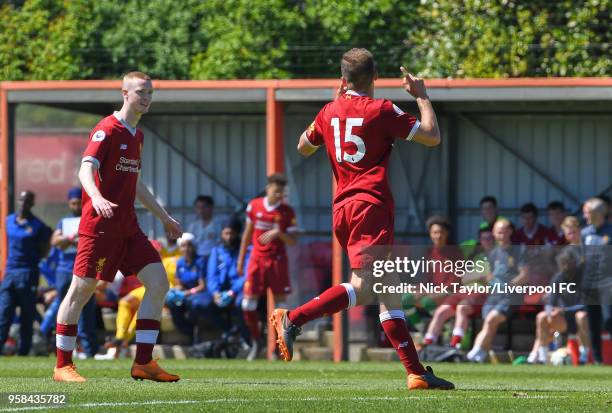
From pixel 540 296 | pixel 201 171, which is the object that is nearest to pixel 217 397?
pixel 540 296

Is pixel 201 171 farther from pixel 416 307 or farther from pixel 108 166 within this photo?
pixel 108 166

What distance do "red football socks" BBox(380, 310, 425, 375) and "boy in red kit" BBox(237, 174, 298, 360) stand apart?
286 inches

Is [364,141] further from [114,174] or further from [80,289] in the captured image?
[80,289]

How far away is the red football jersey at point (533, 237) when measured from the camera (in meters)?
16.4

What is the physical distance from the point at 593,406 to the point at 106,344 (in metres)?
9.29

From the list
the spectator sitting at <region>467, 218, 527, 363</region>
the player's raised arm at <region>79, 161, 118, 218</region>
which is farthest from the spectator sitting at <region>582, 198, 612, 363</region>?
the player's raised arm at <region>79, 161, 118, 218</region>

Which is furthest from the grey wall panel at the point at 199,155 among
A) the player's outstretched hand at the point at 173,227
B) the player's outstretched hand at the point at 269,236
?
the player's outstretched hand at the point at 173,227

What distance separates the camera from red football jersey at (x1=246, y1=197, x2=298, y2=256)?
53.0 feet

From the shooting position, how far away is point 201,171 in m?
19.7

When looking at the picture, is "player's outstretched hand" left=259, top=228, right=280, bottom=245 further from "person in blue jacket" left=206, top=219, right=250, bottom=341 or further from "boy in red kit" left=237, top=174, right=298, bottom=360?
"person in blue jacket" left=206, top=219, right=250, bottom=341

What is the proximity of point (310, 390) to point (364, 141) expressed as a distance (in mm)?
1508

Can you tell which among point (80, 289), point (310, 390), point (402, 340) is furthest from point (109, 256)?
point (402, 340)

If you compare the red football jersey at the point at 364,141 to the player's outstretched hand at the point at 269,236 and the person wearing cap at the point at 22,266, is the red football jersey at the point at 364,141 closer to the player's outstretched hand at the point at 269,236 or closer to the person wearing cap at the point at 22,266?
the player's outstretched hand at the point at 269,236

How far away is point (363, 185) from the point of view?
8664 millimetres
